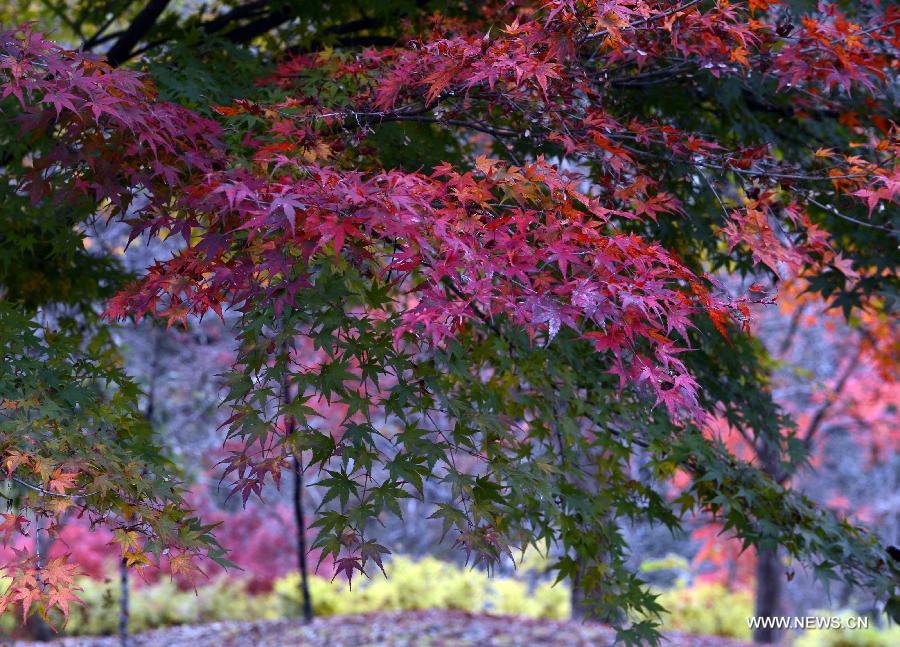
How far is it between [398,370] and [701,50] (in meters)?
1.91

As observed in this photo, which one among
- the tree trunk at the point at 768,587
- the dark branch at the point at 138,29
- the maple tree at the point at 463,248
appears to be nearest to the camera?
the maple tree at the point at 463,248

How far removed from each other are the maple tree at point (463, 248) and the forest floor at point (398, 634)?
11.9ft

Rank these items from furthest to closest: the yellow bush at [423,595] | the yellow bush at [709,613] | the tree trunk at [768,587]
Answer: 1. the yellow bush at [709,613]
2. the yellow bush at [423,595]
3. the tree trunk at [768,587]

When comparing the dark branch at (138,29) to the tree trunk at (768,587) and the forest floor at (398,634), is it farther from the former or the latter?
the tree trunk at (768,587)

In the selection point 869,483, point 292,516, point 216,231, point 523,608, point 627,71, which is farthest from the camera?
point 869,483

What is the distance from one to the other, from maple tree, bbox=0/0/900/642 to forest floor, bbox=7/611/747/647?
3.62 meters

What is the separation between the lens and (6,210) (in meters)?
4.05

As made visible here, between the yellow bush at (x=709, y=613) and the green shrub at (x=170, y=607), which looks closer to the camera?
the green shrub at (x=170, y=607)

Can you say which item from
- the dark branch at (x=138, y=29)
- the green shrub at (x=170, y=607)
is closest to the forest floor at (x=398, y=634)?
the green shrub at (x=170, y=607)

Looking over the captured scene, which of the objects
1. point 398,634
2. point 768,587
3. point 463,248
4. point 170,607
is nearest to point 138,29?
point 463,248

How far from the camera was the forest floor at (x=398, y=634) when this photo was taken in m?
7.52

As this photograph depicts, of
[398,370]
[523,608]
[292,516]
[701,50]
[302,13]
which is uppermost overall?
[302,13]

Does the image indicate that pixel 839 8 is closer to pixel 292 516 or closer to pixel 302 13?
pixel 302 13

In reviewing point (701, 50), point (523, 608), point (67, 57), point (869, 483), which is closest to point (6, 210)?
point (67, 57)
